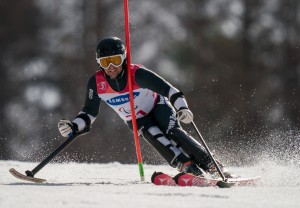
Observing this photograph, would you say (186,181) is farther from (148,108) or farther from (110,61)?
(110,61)

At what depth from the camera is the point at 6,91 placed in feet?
56.1

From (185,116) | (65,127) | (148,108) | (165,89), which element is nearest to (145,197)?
(185,116)

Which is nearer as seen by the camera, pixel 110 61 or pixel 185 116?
pixel 185 116

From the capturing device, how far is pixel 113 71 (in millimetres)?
5289

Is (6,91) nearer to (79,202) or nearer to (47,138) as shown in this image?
(47,138)

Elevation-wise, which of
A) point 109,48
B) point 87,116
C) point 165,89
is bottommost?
point 87,116

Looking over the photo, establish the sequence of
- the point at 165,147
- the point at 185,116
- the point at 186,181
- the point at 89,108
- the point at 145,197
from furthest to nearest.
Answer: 1. the point at 89,108
2. the point at 165,147
3. the point at 185,116
4. the point at 186,181
5. the point at 145,197

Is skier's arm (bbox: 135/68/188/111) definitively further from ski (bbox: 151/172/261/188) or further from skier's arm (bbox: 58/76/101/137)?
ski (bbox: 151/172/261/188)

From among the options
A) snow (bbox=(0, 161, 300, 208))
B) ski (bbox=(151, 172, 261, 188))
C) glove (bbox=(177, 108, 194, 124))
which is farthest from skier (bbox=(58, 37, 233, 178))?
snow (bbox=(0, 161, 300, 208))

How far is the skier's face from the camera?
17.3 ft

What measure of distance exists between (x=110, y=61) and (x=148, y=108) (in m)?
0.54

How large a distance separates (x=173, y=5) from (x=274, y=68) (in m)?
3.17

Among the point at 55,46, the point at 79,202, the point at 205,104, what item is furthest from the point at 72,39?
the point at 79,202

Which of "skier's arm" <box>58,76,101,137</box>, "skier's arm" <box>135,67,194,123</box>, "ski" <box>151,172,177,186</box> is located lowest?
"ski" <box>151,172,177,186</box>
